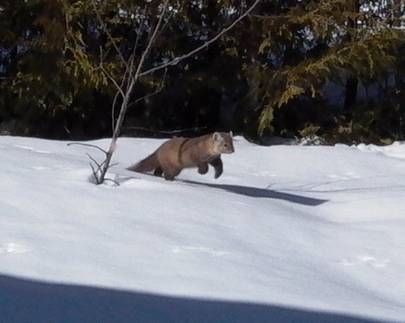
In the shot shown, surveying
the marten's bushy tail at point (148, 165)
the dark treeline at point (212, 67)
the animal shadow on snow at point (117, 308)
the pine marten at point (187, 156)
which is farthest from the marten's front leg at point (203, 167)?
the dark treeline at point (212, 67)

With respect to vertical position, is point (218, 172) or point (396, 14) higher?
point (396, 14)

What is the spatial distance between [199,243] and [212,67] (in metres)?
9.29

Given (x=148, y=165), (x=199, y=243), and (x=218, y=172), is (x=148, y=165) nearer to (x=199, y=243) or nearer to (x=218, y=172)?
(x=218, y=172)

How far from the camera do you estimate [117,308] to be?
543 cm

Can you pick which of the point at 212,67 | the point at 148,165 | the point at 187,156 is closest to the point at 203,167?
the point at 187,156

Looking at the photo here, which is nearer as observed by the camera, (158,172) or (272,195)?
(272,195)

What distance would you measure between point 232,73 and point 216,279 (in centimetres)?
1020

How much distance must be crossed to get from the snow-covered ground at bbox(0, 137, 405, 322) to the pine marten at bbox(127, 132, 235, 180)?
1.10 feet

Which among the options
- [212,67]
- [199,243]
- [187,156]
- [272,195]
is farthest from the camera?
[212,67]

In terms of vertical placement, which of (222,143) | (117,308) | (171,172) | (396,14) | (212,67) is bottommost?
(117,308)

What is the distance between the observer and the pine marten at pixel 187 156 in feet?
33.0

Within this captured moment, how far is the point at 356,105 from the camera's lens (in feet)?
55.4

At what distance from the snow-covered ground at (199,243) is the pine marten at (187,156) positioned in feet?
1.10

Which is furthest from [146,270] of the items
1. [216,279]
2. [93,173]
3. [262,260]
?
[93,173]
